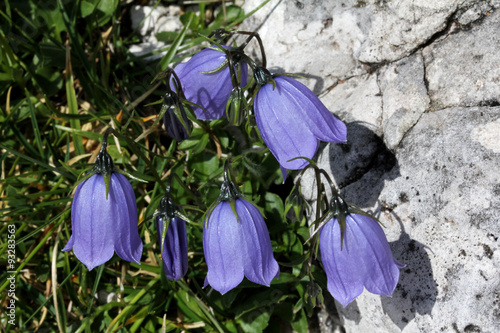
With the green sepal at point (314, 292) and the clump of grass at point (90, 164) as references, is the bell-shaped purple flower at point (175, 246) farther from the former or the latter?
the green sepal at point (314, 292)

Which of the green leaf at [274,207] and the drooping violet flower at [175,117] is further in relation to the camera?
the green leaf at [274,207]

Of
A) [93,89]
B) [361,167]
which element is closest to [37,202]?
[93,89]

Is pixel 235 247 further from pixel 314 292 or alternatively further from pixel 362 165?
pixel 362 165

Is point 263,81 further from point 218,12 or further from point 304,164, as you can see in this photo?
point 218,12

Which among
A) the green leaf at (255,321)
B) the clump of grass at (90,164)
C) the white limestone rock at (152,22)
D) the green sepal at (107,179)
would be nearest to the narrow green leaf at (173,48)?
the clump of grass at (90,164)

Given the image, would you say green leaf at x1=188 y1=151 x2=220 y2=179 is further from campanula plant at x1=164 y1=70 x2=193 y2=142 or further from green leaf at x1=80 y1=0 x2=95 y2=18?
green leaf at x1=80 y1=0 x2=95 y2=18

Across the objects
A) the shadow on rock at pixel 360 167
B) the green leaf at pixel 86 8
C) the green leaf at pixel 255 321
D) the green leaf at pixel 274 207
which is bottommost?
the green leaf at pixel 255 321

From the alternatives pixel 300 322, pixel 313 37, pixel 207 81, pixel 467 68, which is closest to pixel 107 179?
pixel 207 81
